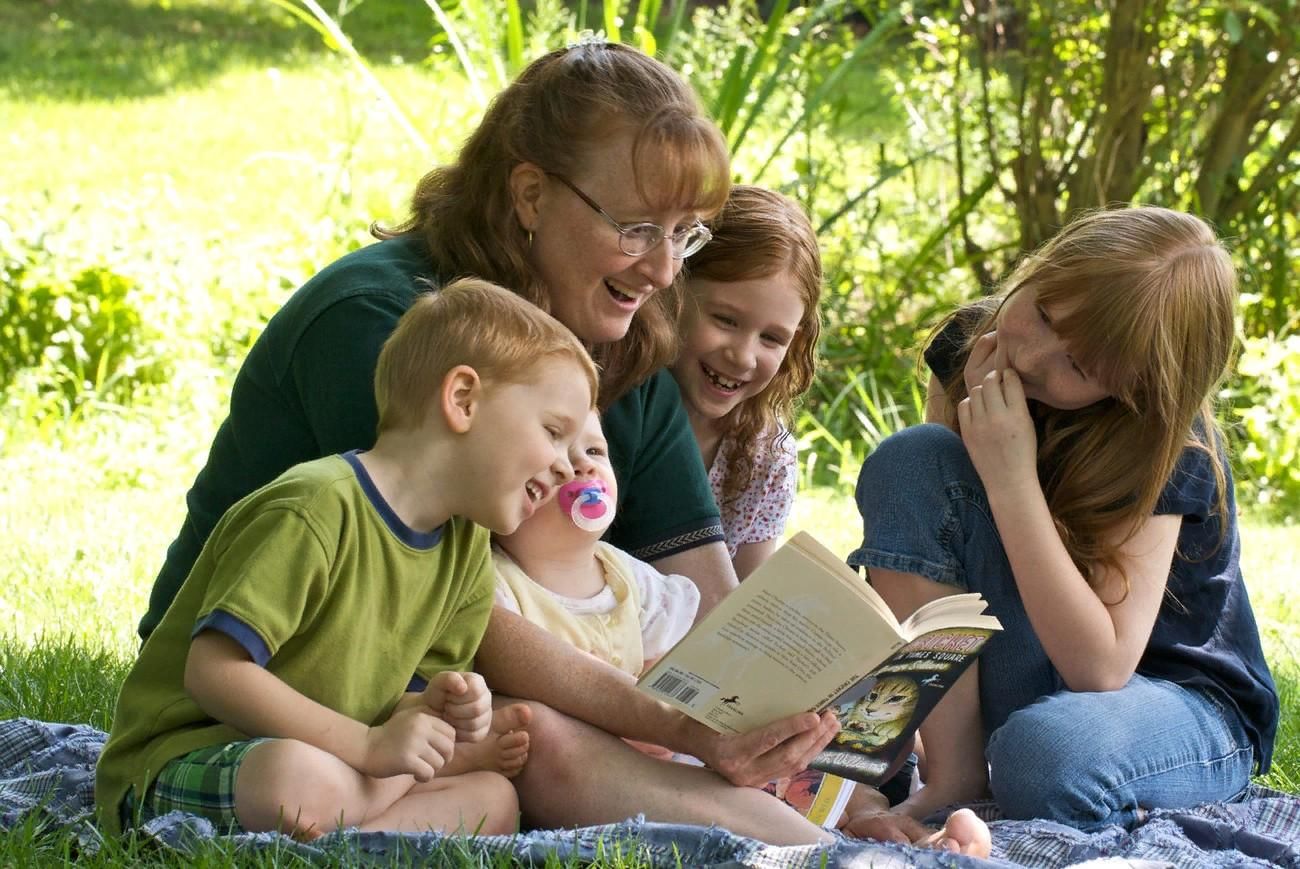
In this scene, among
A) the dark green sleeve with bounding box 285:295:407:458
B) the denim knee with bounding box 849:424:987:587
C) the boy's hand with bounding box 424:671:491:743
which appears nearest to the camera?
the boy's hand with bounding box 424:671:491:743

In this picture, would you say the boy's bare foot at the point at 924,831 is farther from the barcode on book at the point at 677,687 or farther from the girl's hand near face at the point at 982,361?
the girl's hand near face at the point at 982,361

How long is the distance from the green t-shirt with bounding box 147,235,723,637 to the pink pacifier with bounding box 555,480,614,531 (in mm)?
292

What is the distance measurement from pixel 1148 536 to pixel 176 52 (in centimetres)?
1052

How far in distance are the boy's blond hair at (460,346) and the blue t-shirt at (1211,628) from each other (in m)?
1.30

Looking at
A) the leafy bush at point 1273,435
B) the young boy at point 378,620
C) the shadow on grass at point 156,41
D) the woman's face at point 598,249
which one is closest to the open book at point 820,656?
the young boy at point 378,620

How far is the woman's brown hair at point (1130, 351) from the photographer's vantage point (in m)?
2.89

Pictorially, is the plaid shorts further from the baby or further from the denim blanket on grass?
the baby

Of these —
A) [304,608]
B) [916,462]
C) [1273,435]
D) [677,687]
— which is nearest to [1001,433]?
[916,462]

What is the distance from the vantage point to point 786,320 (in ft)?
11.3

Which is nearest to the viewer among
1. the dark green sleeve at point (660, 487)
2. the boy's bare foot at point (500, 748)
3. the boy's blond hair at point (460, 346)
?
the boy's blond hair at point (460, 346)

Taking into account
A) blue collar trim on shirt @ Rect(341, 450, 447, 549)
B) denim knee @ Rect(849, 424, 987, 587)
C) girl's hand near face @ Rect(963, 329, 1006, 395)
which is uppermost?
girl's hand near face @ Rect(963, 329, 1006, 395)

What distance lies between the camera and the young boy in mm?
2215

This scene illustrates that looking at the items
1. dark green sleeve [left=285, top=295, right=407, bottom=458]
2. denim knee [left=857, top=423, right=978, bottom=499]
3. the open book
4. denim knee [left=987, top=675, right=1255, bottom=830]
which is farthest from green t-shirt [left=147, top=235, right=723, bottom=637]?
denim knee [left=987, top=675, right=1255, bottom=830]

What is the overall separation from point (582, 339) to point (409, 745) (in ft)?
3.20
